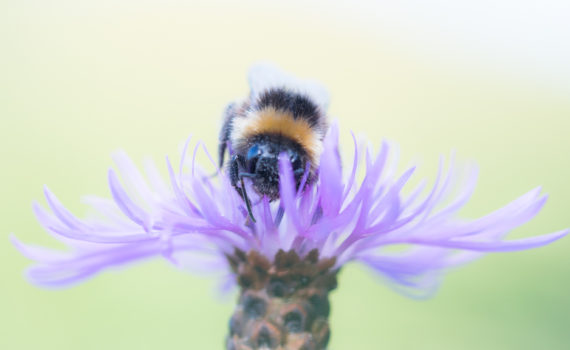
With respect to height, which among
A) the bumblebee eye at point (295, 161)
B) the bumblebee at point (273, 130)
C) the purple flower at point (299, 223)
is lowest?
the purple flower at point (299, 223)

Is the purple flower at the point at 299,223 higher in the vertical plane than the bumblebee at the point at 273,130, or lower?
lower

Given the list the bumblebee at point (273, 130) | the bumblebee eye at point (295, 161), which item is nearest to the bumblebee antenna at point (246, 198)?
the bumblebee at point (273, 130)

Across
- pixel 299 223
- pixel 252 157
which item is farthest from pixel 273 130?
pixel 299 223

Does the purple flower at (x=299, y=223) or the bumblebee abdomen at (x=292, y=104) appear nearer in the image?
the purple flower at (x=299, y=223)

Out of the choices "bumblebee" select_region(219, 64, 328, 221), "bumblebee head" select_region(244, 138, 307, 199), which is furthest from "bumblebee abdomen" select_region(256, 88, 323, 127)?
"bumblebee head" select_region(244, 138, 307, 199)

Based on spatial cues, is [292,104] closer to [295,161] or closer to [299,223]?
[295,161]

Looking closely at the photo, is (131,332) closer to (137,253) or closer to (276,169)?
(137,253)

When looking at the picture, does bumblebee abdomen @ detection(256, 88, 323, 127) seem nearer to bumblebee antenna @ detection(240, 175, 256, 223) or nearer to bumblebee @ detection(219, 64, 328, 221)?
bumblebee @ detection(219, 64, 328, 221)

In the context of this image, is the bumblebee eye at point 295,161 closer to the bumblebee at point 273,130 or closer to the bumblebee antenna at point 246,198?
the bumblebee at point 273,130
